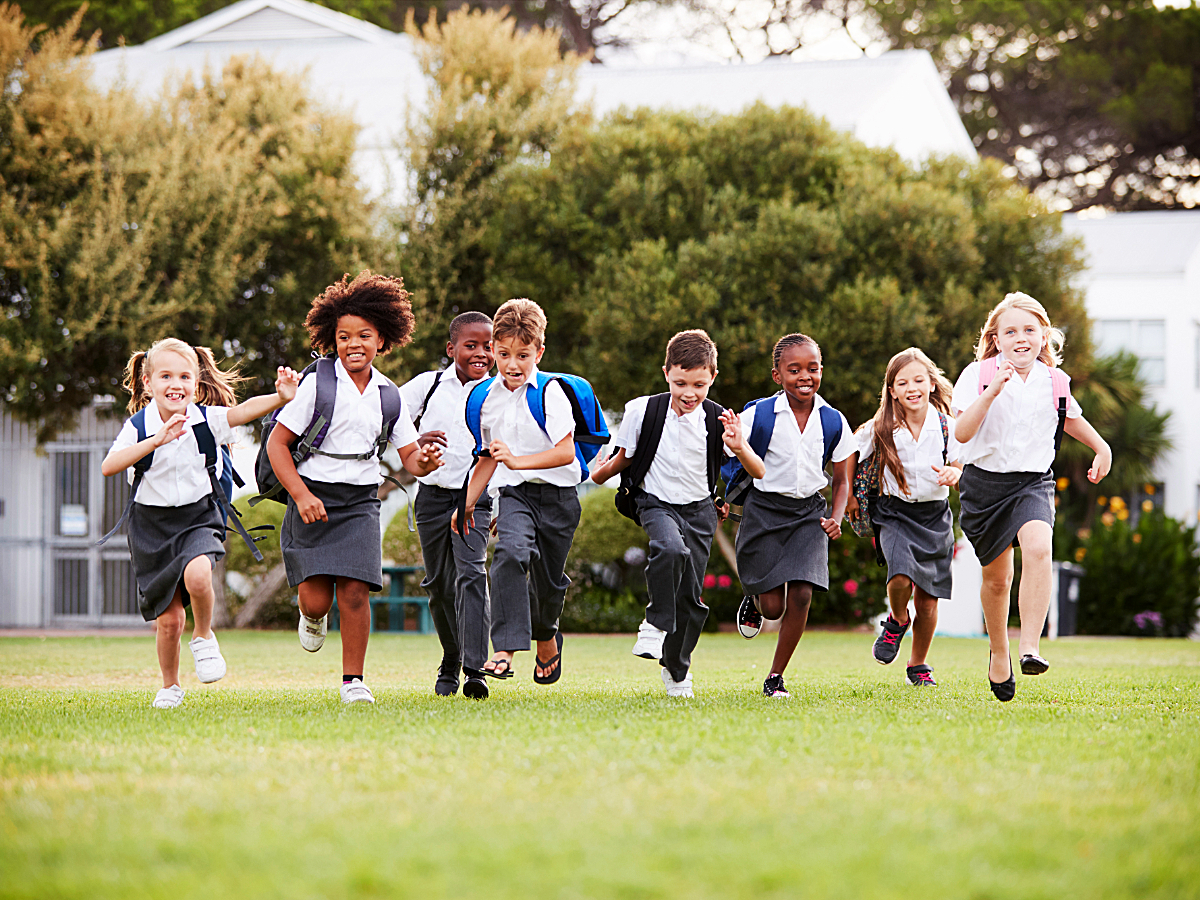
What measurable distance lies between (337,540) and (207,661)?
2.76 ft

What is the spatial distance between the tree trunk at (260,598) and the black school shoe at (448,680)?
992 centimetres

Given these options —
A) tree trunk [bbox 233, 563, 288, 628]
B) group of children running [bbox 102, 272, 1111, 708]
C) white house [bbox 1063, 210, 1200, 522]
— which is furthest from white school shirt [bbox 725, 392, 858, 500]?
white house [bbox 1063, 210, 1200, 522]

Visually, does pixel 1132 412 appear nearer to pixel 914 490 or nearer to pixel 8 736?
pixel 914 490

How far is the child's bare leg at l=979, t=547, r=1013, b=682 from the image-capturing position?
20.9 feet

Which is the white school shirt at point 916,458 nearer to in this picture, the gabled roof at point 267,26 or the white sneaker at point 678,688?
the white sneaker at point 678,688

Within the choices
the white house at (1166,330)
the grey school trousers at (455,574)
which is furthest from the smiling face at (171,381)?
the white house at (1166,330)

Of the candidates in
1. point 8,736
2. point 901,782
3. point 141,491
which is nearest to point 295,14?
point 141,491

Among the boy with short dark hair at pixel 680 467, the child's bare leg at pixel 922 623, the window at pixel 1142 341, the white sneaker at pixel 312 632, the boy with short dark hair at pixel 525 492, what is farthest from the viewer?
the window at pixel 1142 341

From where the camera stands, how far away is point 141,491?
6.53 m

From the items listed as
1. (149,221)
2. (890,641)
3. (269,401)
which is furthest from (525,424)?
(149,221)

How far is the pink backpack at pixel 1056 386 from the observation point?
255 inches

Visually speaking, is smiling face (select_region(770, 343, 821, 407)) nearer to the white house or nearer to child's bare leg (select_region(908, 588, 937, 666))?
child's bare leg (select_region(908, 588, 937, 666))

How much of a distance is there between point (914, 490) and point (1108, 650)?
273 inches

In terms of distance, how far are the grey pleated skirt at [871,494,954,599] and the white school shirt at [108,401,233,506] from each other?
3.75 meters
